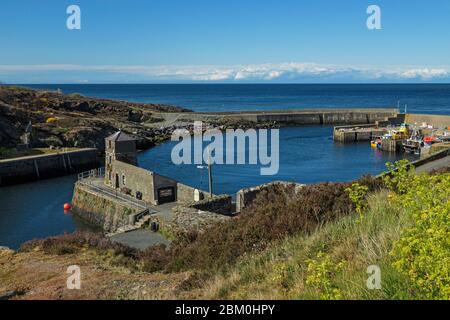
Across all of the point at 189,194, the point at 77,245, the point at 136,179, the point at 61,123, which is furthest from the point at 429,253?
the point at 61,123

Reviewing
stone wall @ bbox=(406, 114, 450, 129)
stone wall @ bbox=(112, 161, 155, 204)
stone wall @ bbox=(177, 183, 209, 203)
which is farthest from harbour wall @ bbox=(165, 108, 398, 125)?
stone wall @ bbox=(177, 183, 209, 203)

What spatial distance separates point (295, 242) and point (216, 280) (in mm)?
2041

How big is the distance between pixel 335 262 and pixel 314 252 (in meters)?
0.92

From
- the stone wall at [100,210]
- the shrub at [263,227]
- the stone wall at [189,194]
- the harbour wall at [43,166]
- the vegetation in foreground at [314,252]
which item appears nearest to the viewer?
the vegetation in foreground at [314,252]

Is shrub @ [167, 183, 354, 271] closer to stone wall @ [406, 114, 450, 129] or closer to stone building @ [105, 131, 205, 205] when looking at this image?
stone building @ [105, 131, 205, 205]

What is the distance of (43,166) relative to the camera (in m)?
50.8

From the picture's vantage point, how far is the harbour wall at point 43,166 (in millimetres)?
48188

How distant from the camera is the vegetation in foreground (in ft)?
17.9

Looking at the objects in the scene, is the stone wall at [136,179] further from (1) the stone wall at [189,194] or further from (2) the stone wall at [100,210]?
(1) the stone wall at [189,194]

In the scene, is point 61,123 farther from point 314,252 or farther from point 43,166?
point 314,252

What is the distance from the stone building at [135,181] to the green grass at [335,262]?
18903 millimetres

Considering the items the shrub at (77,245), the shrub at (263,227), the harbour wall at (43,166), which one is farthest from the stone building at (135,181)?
the harbour wall at (43,166)

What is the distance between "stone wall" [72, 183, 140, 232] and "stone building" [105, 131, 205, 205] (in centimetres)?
164
